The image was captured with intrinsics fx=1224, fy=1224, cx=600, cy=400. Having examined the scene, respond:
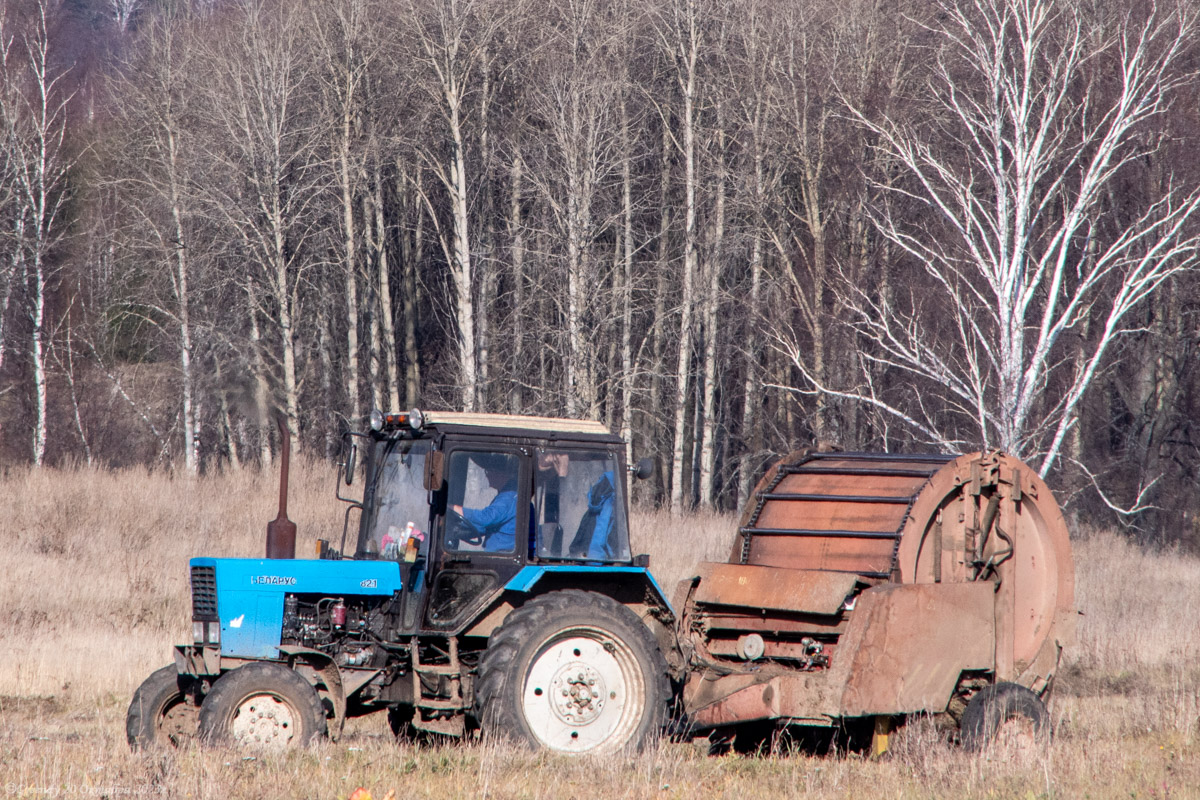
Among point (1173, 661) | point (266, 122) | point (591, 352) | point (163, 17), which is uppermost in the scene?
point (163, 17)

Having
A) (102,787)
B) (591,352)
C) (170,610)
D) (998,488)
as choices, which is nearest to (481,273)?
(591,352)

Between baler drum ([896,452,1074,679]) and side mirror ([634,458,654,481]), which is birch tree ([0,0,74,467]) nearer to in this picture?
side mirror ([634,458,654,481])

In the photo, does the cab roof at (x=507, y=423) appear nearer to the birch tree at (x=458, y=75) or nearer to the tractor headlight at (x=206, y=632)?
the tractor headlight at (x=206, y=632)

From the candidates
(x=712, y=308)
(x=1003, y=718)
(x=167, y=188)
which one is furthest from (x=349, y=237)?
(x=1003, y=718)

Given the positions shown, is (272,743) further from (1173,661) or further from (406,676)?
(1173,661)

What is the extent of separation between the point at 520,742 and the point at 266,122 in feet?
61.0

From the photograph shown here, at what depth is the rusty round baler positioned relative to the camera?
7484 mm

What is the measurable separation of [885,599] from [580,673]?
191 cm

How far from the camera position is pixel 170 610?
1449cm

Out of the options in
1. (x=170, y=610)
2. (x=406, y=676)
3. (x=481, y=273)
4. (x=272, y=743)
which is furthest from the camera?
(x=481, y=273)

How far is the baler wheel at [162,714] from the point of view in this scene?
24.7 ft

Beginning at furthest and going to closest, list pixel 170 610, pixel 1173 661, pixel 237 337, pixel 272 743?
pixel 237 337 < pixel 170 610 < pixel 1173 661 < pixel 272 743

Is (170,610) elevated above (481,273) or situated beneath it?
situated beneath

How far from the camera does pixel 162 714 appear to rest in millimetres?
7602
